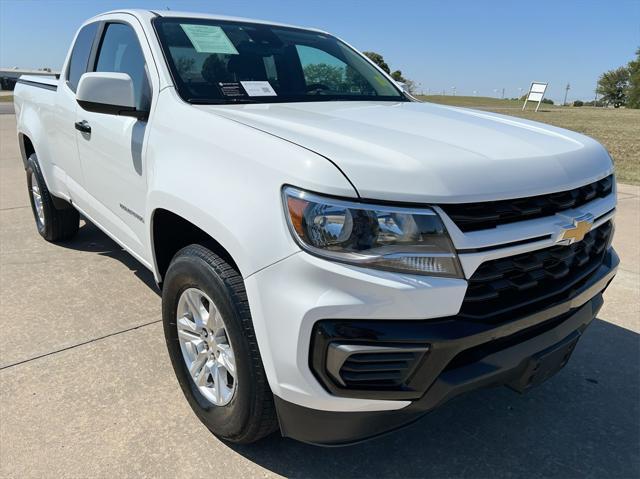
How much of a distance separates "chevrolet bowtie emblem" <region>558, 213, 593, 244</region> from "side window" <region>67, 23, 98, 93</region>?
3255 mm

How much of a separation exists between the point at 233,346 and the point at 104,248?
328 cm

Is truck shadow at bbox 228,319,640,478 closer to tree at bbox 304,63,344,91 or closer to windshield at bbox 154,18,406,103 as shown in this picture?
windshield at bbox 154,18,406,103

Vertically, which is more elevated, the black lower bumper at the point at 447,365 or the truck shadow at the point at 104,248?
the black lower bumper at the point at 447,365

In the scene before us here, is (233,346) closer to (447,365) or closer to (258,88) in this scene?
(447,365)

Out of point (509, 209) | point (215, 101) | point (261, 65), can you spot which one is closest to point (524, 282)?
point (509, 209)

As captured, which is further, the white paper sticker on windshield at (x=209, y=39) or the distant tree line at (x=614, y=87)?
the distant tree line at (x=614, y=87)

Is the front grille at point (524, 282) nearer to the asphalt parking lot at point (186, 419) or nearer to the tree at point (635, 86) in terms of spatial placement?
the asphalt parking lot at point (186, 419)

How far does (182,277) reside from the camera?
2.18 metres

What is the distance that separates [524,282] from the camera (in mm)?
1829

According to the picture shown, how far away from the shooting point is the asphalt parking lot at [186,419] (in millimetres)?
2168

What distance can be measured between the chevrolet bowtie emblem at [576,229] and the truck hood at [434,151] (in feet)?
0.41

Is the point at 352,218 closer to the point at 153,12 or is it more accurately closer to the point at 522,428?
the point at 522,428

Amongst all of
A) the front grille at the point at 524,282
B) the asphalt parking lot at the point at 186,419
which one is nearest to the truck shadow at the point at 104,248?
the asphalt parking lot at the point at 186,419

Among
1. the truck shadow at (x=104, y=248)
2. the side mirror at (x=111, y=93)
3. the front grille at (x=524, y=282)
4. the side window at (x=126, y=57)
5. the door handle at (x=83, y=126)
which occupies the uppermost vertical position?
the side window at (x=126, y=57)
